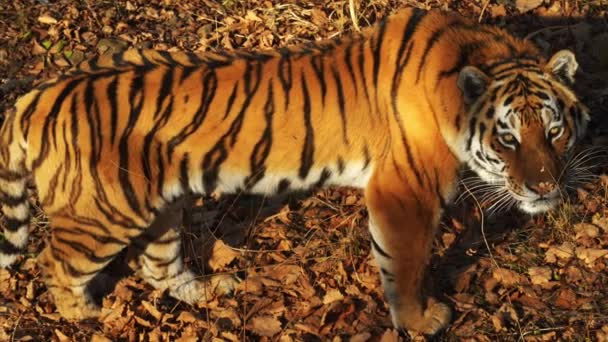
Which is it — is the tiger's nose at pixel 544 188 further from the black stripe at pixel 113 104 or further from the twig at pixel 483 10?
the twig at pixel 483 10

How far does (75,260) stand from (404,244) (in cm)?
172

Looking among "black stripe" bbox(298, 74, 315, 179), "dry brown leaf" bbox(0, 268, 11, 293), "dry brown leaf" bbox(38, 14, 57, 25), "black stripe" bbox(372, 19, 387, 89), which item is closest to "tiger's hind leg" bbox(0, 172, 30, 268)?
"dry brown leaf" bbox(0, 268, 11, 293)

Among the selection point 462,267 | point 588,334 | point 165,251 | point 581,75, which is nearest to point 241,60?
point 165,251

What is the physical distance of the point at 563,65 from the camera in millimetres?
3646

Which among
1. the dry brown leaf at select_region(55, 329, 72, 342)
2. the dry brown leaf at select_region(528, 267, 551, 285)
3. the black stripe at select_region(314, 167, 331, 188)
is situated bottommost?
the dry brown leaf at select_region(55, 329, 72, 342)

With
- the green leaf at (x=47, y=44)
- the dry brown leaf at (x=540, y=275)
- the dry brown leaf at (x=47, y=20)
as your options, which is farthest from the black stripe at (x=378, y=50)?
the dry brown leaf at (x=47, y=20)

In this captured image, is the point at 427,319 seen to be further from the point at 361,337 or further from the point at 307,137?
the point at 307,137

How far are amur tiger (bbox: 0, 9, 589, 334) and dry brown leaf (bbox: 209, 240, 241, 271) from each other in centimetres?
81

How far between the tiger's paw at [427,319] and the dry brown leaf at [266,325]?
684mm

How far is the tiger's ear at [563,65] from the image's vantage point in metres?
3.61

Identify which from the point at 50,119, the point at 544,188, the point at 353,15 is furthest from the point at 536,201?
the point at 353,15

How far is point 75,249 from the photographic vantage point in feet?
12.7

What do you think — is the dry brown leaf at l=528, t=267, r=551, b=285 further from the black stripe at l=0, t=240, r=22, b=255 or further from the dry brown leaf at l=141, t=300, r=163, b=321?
the black stripe at l=0, t=240, r=22, b=255

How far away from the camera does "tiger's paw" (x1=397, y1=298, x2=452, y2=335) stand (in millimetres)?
4008
